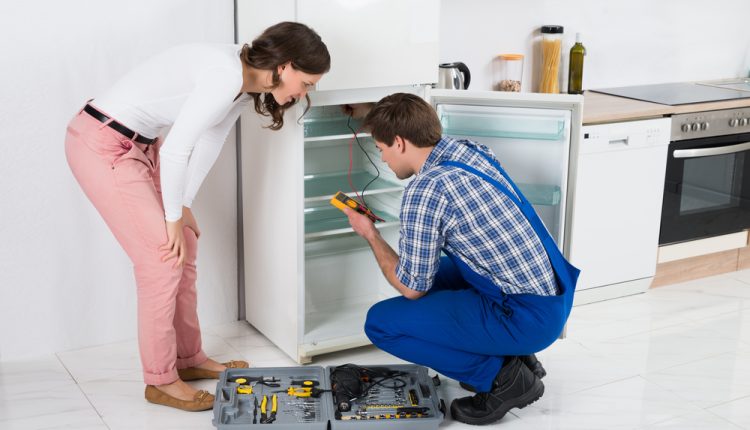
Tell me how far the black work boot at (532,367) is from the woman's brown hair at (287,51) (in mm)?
1089

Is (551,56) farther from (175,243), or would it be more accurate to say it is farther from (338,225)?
(175,243)

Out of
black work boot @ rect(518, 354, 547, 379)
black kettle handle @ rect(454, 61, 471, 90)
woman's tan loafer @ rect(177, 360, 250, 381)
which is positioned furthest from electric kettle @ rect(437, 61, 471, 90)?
woman's tan loafer @ rect(177, 360, 250, 381)

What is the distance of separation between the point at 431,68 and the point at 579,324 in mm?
1209

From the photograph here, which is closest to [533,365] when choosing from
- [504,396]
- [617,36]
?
[504,396]

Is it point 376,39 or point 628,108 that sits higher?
point 376,39

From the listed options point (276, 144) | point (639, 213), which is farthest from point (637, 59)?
point (276, 144)

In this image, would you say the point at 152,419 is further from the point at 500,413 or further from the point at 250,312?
the point at 500,413

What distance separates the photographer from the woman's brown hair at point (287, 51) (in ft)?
7.98

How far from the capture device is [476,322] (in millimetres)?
2562

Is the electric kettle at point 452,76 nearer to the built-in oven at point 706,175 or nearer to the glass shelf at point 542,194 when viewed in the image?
the glass shelf at point 542,194

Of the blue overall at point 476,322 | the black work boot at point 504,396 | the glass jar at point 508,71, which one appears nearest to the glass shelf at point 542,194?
the blue overall at point 476,322

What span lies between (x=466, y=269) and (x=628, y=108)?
1391mm

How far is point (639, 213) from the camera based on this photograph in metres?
3.66

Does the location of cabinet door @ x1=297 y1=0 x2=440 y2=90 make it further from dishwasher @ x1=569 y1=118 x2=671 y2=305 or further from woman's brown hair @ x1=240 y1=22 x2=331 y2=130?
dishwasher @ x1=569 y1=118 x2=671 y2=305
